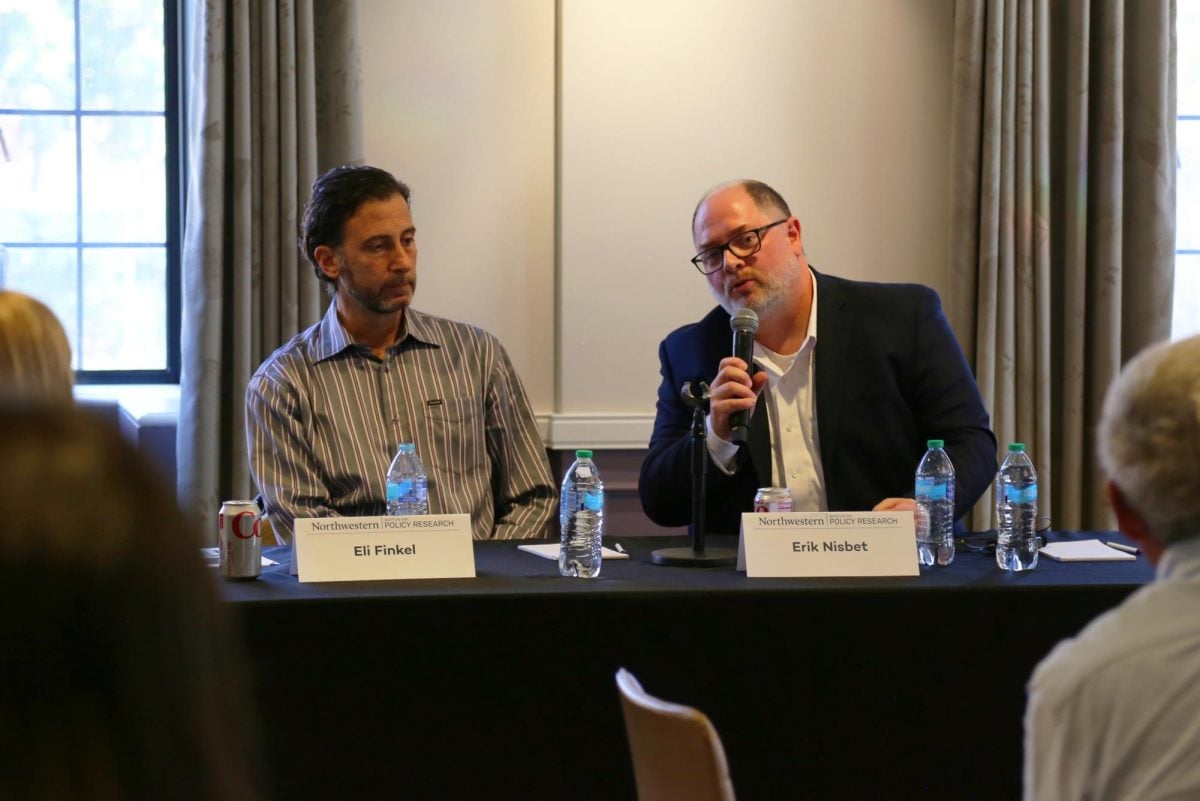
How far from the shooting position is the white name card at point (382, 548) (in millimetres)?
2441

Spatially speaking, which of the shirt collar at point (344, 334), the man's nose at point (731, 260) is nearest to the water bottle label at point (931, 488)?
the man's nose at point (731, 260)

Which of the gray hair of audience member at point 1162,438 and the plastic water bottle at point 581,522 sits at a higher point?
the gray hair of audience member at point 1162,438

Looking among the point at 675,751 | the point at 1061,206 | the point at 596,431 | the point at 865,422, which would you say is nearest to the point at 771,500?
the point at 865,422

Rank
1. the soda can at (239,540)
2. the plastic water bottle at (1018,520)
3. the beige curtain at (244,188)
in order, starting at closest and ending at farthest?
1. the soda can at (239,540)
2. the plastic water bottle at (1018,520)
3. the beige curtain at (244,188)

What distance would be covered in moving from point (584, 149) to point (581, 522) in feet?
6.64

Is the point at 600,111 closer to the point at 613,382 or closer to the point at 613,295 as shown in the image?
the point at 613,295

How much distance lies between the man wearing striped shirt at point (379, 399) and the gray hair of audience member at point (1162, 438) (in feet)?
6.71

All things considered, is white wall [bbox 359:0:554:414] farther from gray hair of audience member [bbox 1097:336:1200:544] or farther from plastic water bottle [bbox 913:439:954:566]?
gray hair of audience member [bbox 1097:336:1200:544]

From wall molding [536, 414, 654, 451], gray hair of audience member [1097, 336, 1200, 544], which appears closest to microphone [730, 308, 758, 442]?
gray hair of audience member [1097, 336, 1200, 544]

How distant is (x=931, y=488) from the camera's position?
281cm

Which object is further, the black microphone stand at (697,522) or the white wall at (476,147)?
the white wall at (476,147)

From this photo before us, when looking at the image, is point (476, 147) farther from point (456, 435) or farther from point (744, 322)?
point (744, 322)

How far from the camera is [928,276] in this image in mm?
4680

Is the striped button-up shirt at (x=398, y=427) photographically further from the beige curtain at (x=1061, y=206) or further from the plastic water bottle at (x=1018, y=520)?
the beige curtain at (x=1061, y=206)
